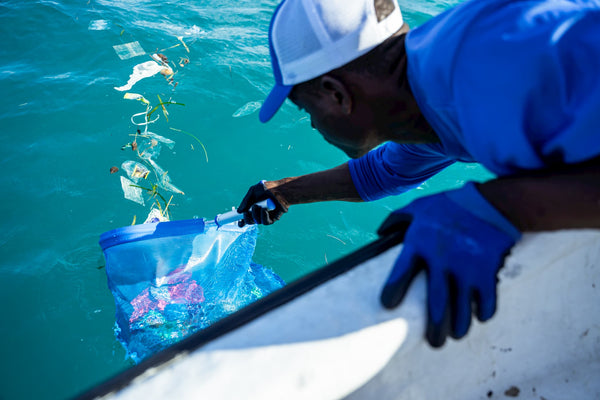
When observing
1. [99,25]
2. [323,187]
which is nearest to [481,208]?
[323,187]

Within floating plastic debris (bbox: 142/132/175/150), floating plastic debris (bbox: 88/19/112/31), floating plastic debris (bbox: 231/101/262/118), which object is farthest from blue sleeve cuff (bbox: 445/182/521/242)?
floating plastic debris (bbox: 88/19/112/31)

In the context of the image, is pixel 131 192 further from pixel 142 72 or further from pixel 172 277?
pixel 142 72

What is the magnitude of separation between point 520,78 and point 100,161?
3.39 m

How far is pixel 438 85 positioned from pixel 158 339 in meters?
1.92

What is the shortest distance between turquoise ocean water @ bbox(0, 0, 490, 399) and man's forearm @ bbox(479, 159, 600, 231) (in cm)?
222

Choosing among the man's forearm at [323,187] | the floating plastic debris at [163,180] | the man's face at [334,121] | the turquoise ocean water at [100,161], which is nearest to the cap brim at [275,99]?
the man's face at [334,121]

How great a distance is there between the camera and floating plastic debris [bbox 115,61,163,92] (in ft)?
13.9

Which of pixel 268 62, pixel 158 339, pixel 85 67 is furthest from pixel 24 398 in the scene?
pixel 268 62

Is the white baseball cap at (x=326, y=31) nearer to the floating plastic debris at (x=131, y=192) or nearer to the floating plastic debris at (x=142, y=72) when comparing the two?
the floating plastic debris at (x=131, y=192)

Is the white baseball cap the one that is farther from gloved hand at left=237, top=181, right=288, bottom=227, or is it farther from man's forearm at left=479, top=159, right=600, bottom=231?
gloved hand at left=237, top=181, right=288, bottom=227

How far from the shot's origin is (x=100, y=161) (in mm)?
3488

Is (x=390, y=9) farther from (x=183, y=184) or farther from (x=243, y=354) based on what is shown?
(x=183, y=184)

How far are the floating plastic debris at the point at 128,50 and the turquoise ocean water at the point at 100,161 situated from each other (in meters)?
0.06

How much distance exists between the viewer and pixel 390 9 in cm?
133
